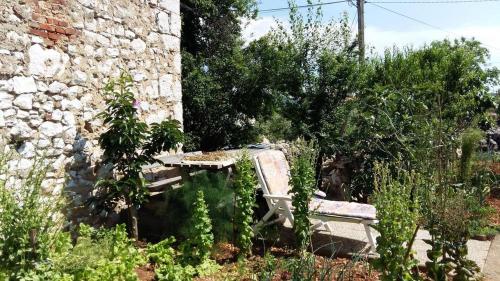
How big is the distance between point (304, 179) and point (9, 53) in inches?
110

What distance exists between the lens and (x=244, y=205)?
4.52 m

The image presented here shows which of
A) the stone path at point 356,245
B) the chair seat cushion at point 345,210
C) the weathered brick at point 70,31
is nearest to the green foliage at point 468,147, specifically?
the stone path at point 356,245

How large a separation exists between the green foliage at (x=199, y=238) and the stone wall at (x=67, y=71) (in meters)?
1.22

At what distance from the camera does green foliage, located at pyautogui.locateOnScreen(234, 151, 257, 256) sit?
450 cm

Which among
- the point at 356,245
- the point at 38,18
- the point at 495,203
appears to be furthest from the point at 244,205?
the point at 495,203

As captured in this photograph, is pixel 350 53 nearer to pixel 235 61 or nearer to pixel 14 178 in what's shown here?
pixel 235 61

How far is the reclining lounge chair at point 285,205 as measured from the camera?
4.58 m

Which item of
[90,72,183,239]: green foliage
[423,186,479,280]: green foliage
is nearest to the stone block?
[90,72,183,239]: green foliage

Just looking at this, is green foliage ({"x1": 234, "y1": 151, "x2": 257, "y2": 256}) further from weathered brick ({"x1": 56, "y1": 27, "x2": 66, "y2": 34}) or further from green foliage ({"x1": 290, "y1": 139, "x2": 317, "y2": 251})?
weathered brick ({"x1": 56, "y1": 27, "x2": 66, "y2": 34})

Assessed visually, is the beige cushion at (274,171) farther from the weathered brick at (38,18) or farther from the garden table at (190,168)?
the weathered brick at (38,18)

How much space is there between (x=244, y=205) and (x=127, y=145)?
123 centimetres

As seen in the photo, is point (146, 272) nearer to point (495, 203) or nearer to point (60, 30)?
point (60, 30)

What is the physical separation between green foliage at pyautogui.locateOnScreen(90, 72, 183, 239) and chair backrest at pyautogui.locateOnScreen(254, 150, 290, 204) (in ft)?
2.93

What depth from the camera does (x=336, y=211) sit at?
15.4 feet
